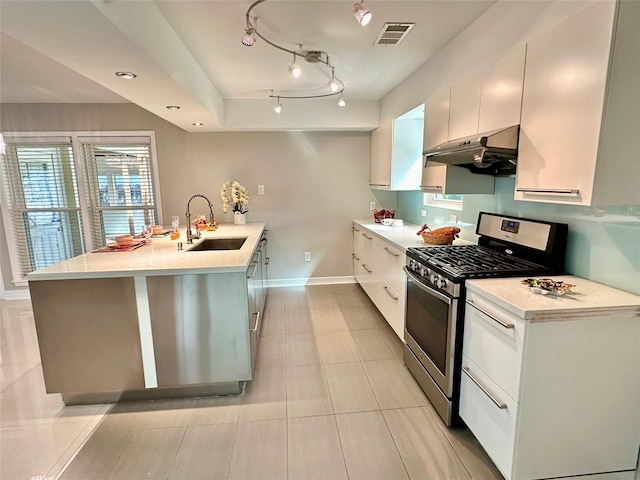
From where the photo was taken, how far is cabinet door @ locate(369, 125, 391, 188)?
11.8 ft

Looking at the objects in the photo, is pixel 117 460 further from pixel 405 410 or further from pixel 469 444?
pixel 469 444

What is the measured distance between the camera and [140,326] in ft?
6.68

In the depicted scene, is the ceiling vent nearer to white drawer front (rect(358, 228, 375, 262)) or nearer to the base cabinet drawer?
white drawer front (rect(358, 228, 375, 262))

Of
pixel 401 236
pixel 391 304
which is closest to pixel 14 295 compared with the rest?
pixel 391 304

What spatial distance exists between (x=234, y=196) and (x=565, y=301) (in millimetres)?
3420

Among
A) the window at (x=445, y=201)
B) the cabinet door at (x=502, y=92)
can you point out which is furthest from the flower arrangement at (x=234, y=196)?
the cabinet door at (x=502, y=92)

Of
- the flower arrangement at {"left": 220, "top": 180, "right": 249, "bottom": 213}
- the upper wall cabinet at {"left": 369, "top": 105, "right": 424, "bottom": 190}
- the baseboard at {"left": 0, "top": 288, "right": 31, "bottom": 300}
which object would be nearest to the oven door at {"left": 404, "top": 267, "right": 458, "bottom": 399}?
the upper wall cabinet at {"left": 369, "top": 105, "right": 424, "bottom": 190}

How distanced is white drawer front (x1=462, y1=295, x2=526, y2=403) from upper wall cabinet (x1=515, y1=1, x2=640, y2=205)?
0.59 metres

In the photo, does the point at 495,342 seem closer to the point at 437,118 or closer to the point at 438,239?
the point at 438,239

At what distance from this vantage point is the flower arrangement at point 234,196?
3.95m

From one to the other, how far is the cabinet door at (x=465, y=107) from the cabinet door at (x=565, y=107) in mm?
392

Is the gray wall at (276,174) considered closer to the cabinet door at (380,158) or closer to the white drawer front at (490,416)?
the cabinet door at (380,158)

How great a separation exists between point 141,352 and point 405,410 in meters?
1.73

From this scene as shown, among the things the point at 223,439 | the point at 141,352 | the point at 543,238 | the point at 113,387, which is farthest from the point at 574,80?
the point at 113,387
